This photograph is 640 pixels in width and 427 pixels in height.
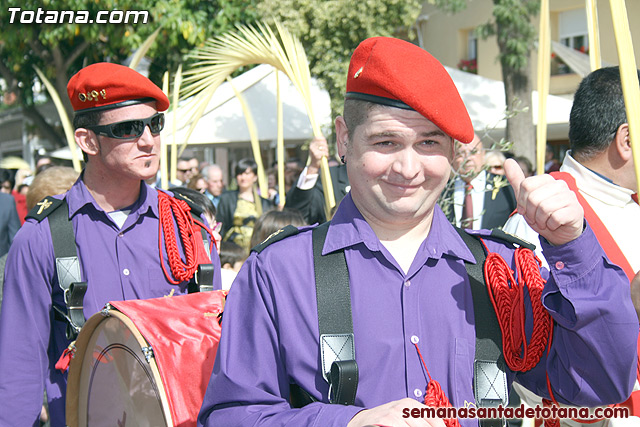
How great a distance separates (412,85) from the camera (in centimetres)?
183

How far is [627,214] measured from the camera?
8.82 feet

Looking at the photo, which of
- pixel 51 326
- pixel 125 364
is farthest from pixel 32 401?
pixel 125 364

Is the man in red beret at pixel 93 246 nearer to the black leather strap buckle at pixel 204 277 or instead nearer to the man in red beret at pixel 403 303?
the black leather strap buckle at pixel 204 277

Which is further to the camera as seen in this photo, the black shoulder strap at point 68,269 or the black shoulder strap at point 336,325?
the black shoulder strap at point 68,269

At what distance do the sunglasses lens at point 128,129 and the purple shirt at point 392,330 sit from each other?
62.2 inches

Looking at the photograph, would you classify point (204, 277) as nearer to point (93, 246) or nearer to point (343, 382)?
point (93, 246)

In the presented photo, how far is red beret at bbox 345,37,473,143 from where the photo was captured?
183 cm

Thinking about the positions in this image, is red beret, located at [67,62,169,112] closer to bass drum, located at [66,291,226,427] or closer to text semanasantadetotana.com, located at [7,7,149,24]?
bass drum, located at [66,291,226,427]

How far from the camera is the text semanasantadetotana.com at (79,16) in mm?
13492

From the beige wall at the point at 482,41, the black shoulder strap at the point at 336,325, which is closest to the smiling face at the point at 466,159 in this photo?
the black shoulder strap at the point at 336,325

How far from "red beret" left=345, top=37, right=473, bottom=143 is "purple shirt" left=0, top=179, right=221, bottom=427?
162 centimetres

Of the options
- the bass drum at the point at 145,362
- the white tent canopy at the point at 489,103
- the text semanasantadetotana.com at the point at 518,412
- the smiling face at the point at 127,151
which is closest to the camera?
the text semanasantadetotana.com at the point at 518,412

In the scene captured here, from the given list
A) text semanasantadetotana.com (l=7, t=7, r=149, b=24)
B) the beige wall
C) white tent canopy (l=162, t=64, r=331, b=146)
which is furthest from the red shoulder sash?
the beige wall

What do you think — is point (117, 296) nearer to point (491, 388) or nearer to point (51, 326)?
point (51, 326)
